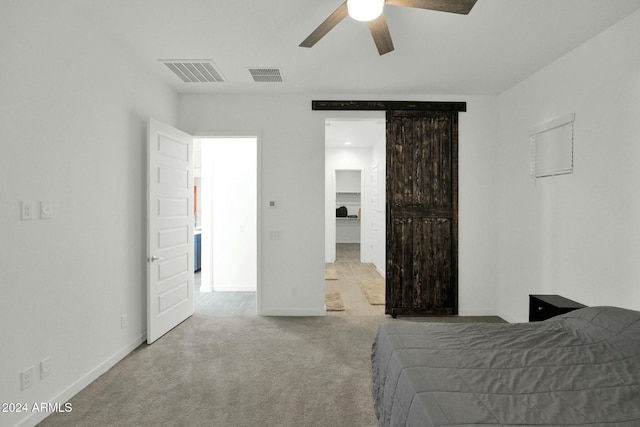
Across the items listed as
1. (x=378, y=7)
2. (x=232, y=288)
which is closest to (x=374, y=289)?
(x=232, y=288)

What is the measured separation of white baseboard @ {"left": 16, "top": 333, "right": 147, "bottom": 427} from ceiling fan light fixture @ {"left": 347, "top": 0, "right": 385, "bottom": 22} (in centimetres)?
311

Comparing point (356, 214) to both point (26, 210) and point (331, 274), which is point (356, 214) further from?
point (26, 210)

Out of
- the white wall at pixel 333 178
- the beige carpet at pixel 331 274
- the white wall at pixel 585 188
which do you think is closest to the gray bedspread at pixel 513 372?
the white wall at pixel 585 188

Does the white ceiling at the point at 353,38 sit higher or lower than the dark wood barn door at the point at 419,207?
higher

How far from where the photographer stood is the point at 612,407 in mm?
1245

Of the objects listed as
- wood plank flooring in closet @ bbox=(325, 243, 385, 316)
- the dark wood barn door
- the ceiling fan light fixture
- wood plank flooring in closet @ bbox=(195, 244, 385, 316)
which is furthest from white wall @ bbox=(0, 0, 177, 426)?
the dark wood barn door

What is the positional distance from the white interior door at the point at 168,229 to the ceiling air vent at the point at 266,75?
108cm

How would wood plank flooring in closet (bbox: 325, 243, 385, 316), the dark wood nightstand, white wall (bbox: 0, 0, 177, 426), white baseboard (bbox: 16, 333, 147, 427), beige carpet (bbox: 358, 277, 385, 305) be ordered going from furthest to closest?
1. beige carpet (bbox: 358, 277, 385, 305)
2. wood plank flooring in closet (bbox: 325, 243, 385, 316)
3. the dark wood nightstand
4. white baseboard (bbox: 16, 333, 147, 427)
5. white wall (bbox: 0, 0, 177, 426)

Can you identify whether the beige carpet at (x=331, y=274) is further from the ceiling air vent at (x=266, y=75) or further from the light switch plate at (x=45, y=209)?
the light switch plate at (x=45, y=209)

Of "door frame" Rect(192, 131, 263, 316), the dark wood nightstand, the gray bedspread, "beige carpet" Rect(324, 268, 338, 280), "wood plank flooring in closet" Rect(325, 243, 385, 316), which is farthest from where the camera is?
"beige carpet" Rect(324, 268, 338, 280)

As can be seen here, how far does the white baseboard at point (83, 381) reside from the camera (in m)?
2.07

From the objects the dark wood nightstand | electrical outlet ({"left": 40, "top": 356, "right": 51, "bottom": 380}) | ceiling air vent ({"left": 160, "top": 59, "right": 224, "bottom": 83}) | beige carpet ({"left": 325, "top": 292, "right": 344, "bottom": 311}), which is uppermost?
ceiling air vent ({"left": 160, "top": 59, "right": 224, "bottom": 83})

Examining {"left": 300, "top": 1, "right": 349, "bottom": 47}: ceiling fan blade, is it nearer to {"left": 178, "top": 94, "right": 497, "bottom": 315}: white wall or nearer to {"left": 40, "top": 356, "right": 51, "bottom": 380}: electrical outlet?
{"left": 178, "top": 94, "right": 497, "bottom": 315}: white wall

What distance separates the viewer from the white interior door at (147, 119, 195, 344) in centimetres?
330
